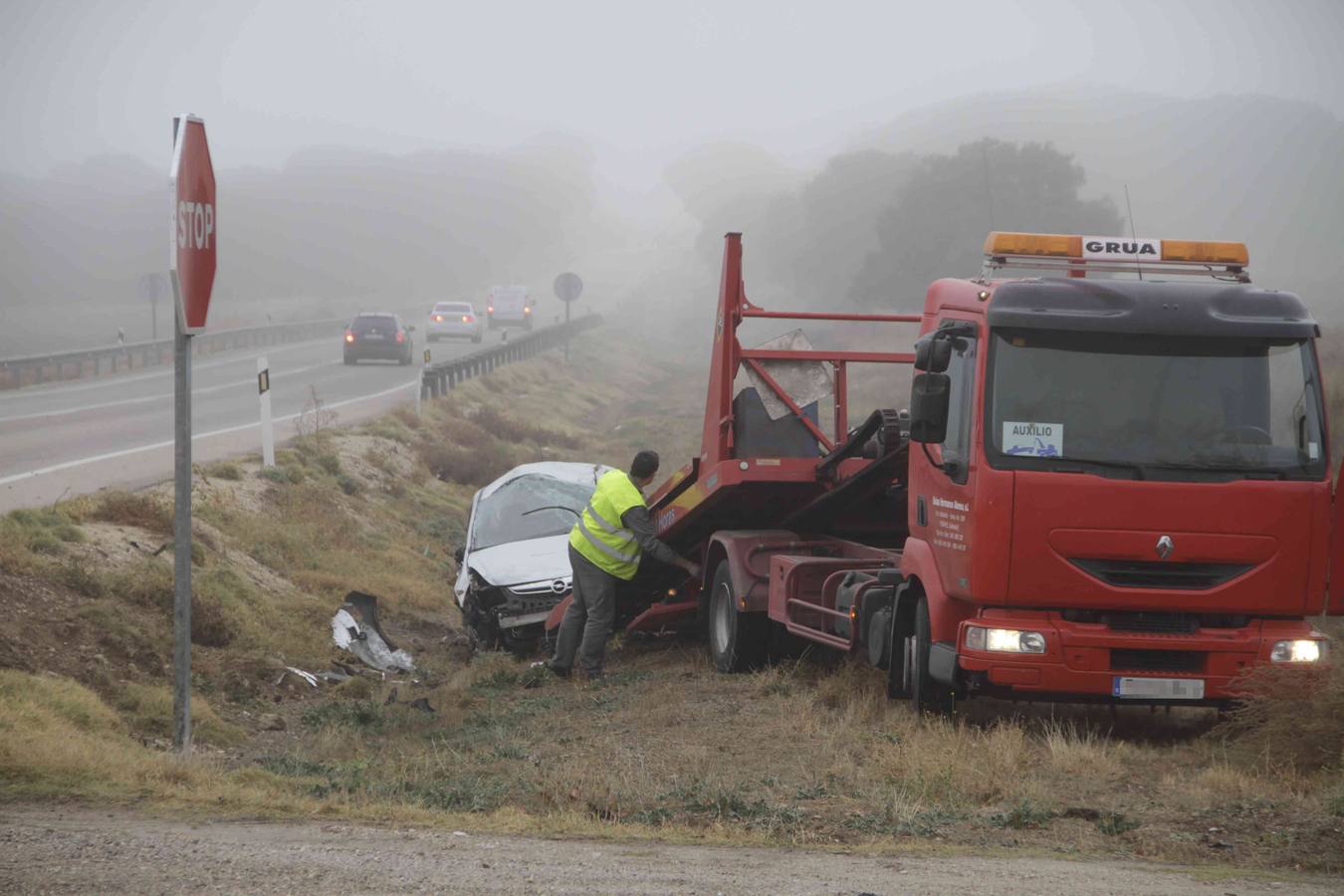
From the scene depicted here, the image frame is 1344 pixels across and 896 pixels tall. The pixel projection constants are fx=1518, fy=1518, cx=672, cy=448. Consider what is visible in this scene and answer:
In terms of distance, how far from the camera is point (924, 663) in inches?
344

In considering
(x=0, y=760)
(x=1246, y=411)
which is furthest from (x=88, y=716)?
(x=1246, y=411)

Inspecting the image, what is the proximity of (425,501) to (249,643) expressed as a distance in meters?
9.99

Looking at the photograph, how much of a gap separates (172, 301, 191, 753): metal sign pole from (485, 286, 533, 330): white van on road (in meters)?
60.7

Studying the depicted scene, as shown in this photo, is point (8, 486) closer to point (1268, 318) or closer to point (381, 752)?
point (381, 752)

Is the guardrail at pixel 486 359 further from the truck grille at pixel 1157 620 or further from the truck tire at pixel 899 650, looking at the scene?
the truck grille at pixel 1157 620

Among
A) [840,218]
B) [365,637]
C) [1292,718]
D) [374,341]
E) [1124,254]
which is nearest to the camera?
[1292,718]

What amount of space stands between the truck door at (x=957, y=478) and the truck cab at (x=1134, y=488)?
0.8 inches

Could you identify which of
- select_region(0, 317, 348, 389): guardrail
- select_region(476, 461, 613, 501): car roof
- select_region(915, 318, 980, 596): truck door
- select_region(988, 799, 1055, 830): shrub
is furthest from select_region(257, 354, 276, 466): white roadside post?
select_region(0, 317, 348, 389): guardrail

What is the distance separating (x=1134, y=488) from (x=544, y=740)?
12.1 ft

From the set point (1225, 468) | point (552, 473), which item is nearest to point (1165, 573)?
point (1225, 468)

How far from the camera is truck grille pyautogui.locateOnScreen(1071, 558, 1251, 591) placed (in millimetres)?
7945

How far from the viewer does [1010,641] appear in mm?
8070

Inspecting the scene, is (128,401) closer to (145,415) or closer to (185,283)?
(145,415)

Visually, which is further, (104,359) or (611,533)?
(104,359)
